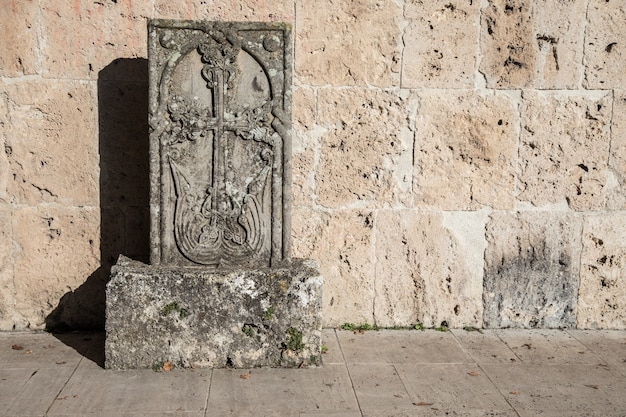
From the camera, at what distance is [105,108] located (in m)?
4.56

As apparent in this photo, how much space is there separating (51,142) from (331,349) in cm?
226

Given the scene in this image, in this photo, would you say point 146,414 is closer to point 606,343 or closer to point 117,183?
point 117,183

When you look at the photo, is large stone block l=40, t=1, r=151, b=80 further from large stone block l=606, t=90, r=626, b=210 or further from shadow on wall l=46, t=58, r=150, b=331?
large stone block l=606, t=90, r=626, b=210

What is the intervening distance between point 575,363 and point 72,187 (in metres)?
3.36

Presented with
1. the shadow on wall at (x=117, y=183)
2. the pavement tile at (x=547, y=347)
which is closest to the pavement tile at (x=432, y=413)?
the pavement tile at (x=547, y=347)

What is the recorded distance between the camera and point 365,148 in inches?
184

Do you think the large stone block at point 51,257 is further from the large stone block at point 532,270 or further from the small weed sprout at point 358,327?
the large stone block at point 532,270

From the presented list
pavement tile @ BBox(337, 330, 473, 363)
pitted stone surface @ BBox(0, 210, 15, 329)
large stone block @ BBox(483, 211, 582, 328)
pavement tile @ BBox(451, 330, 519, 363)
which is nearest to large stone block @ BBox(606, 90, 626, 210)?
large stone block @ BBox(483, 211, 582, 328)

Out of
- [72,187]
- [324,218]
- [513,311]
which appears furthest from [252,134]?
[513,311]

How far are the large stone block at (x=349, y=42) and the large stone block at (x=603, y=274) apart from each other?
5.64 feet

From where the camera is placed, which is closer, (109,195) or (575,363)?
(575,363)

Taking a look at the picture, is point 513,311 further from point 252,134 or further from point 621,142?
point 252,134

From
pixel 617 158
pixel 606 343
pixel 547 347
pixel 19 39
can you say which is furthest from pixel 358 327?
pixel 19 39

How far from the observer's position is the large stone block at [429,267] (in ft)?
15.5
